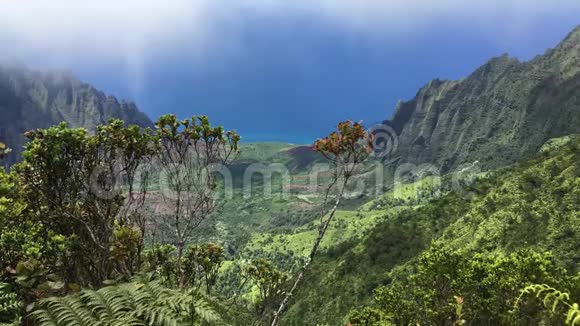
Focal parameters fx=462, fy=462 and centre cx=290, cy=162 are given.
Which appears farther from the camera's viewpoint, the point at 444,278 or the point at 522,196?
the point at 522,196

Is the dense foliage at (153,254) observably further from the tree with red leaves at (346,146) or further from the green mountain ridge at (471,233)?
the green mountain ridge at (471,233)

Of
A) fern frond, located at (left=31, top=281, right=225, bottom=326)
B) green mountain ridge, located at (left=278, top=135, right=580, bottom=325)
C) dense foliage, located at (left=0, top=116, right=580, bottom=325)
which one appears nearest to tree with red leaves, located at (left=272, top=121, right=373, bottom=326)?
dense foliage, located at (left=0, top=116, right=580, bottom=325)

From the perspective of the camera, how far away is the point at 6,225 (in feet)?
33.1

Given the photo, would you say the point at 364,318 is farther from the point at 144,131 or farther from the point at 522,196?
the point at 522,196

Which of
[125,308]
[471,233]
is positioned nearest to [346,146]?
[125,308]

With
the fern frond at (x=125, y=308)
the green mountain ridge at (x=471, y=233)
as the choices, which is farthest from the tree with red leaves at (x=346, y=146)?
the green mountain ridge at (x=471, y=233)

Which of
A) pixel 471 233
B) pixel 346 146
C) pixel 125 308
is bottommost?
pixel 125 308

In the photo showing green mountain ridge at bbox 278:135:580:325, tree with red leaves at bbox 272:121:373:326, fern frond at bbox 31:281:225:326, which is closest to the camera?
fern frond at bbox 31:281:225:326

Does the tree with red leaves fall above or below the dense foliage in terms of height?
above

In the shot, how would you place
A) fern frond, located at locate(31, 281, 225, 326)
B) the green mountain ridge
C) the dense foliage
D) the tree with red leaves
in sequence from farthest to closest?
the green mountain ridge
the tree with red leaves
the dense foliage
fern frond, located at locate(31, 281, 225, 326)

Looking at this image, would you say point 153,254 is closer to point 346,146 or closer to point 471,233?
point 346,146

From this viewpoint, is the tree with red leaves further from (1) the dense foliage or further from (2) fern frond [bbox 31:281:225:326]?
(2) fern frond [bbox 31:281:225:326]

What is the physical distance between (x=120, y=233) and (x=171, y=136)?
2526 mm

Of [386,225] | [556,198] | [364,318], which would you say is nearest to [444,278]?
[364,318]
